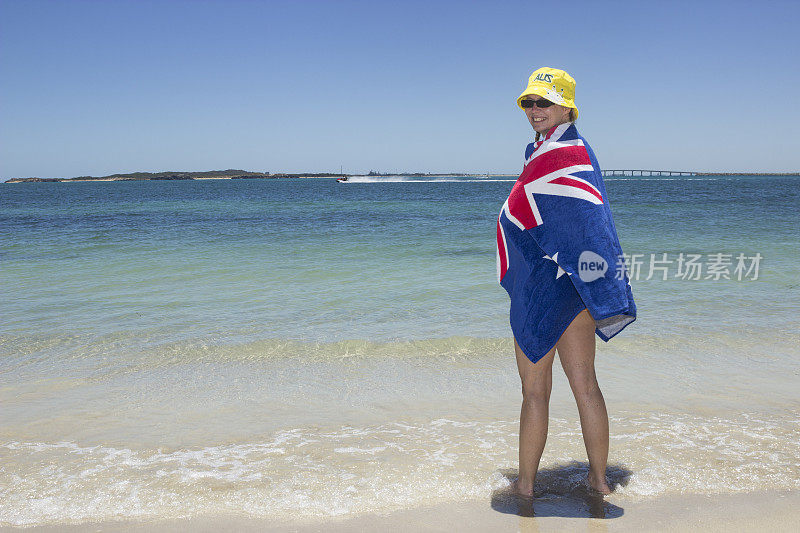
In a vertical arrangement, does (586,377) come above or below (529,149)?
below

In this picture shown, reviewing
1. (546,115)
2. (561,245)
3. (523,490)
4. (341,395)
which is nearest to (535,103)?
(546,115)

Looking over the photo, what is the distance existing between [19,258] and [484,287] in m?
10.2

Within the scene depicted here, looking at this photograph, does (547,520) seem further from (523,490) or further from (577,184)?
(577,184)

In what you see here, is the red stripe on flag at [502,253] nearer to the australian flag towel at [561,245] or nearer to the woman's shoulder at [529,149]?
the australian flag towel at [561,245]

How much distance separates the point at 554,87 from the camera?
2256 millimetres

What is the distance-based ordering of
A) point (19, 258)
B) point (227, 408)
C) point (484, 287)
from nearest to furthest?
point (227, 408), point (484, 287), point (19, 258)

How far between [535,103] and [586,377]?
3.60 feet

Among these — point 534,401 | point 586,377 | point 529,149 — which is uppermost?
point 529,149

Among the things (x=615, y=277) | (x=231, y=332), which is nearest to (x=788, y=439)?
(x=615, y=277)

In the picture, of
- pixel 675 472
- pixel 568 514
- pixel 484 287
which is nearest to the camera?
pixel 568 514

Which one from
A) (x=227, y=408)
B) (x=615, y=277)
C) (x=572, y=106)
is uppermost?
(x=572, y=106)

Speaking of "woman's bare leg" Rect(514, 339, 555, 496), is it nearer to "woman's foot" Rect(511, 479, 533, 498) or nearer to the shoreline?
"woman's foot" Rect(511, 479, 533, 498)

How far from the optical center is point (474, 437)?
3.23 metres

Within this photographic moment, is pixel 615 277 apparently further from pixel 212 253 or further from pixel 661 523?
pixel 212 253
